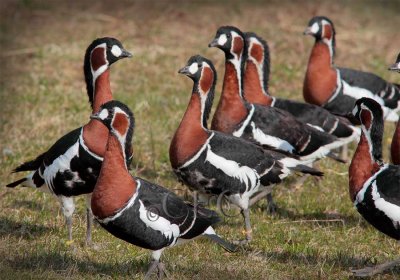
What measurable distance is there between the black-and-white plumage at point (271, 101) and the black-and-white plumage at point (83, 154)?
193cm

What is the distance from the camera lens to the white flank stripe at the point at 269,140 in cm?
779

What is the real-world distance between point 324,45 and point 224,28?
6.10 ft

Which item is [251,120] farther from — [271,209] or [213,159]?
[213,159]

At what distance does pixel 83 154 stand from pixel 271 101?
2.69 meters

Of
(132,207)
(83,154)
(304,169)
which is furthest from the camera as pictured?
(304,169)

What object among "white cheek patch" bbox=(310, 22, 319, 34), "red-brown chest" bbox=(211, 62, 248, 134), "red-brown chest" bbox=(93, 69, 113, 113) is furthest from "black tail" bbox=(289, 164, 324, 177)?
"white cheek patch" bbox=(310, 22, 319, 34)

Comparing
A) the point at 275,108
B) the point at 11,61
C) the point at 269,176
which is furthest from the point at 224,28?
the point at 11,61

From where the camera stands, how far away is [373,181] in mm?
6055

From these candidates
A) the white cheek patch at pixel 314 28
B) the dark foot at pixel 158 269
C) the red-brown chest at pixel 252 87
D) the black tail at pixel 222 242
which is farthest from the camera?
the white cheek patch at pixel 314 28

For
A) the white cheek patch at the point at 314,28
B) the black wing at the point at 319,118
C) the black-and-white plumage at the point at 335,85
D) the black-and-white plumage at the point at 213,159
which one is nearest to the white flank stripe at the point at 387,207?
the black-and-white plumage at the point at 213,159

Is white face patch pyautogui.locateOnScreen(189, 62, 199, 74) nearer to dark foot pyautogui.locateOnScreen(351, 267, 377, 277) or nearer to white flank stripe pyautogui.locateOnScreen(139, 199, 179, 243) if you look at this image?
white flank stripe pyautogui.locateOnScreen(139, 199, 179, 243)

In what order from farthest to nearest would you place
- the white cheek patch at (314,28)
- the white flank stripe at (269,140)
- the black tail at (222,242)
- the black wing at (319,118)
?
the white cheek patch at (314,28), the black wing at (319,118), the white flank stripe at (269,140), the black tail at (222,242)

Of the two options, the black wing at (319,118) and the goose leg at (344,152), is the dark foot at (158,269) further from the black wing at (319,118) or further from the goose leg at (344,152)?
the goose leg at (344,152)

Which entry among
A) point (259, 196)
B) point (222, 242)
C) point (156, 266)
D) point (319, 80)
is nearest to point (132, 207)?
point (156, 266)
